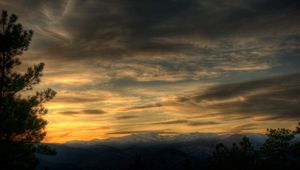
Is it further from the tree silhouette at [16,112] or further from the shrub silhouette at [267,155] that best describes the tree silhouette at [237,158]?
the tree silhouette at [16,112]

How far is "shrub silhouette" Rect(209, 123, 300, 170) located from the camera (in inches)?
1871

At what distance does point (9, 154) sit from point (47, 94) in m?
5.28

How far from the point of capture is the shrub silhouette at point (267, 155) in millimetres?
47531

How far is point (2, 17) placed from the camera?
25484mm

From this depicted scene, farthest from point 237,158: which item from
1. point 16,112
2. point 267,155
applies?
point 16,112

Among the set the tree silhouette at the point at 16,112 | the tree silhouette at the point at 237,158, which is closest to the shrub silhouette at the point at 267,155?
the tree silhouette at the point at 237,158

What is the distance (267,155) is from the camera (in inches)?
1921

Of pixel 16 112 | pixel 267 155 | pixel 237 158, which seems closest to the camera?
pixel 16 112

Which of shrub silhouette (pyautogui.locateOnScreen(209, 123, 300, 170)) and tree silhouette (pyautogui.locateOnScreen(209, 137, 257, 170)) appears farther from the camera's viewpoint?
tree silhouette (pyautogui.locateOnScreen(209, 137, 257, 170))

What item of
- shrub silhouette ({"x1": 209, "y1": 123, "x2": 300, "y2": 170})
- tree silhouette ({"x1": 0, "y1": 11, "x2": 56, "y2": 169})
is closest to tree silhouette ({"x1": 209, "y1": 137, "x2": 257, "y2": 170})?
shrub silhouette ({"x1": 209, "y1": 123, "x2": 300, "y2": 170})

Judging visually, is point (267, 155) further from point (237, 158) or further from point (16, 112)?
point (16, 112)

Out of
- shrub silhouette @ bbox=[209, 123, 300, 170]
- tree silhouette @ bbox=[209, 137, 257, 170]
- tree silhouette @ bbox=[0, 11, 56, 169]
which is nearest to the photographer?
tree silhouette @ bbox=[0, 11, 56, 169]

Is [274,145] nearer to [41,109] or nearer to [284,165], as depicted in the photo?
[284,165]

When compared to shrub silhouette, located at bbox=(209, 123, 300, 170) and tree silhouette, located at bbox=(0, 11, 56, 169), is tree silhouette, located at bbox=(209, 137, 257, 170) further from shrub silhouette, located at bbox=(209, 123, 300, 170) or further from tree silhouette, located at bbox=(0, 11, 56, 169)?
tree silhouette, located at bbox=(0, 11, 56, 169)
